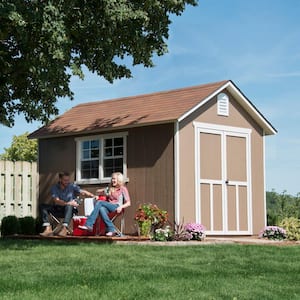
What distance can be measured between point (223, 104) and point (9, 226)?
5.75 m

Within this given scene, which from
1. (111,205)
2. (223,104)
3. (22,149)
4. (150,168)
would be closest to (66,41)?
(111,205)

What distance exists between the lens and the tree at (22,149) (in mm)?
35688

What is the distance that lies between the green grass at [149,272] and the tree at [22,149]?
967 inches

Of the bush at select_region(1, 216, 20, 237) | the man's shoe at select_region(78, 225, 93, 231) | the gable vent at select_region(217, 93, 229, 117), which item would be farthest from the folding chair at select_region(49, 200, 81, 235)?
the gable vent at select_region(217, 93, 229, 117)

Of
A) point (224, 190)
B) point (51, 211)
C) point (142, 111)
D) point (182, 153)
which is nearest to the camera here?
point (182, 153)

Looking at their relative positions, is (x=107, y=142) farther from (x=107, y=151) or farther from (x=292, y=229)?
(x=292, y=229)

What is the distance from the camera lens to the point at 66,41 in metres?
10.6

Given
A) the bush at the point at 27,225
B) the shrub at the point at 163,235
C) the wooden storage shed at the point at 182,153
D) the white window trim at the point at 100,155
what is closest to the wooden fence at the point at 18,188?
the wooden storage shed at the point at 182,153

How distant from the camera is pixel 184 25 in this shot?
42.0 ft

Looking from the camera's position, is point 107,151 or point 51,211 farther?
point 107,151

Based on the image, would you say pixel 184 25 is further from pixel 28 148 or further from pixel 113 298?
pixel 28 148

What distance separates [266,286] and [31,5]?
237 inches

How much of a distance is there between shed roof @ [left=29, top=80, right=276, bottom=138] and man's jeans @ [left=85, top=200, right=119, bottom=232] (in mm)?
2228

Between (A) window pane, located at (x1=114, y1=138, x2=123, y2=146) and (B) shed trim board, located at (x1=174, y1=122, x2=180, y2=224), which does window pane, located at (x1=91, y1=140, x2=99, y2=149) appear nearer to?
(A) window pane, located at (x1=114, y1=138, x2=123, y2=146)
